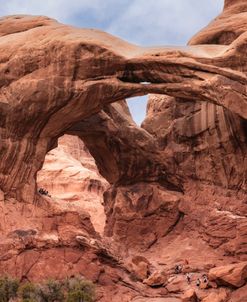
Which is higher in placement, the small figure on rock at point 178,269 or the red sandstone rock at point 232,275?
the red sandstone rock at point 232,275

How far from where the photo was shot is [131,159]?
3281 cm

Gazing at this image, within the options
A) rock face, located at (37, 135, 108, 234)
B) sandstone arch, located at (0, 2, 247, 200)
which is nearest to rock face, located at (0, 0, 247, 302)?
sandstone arch, located at (0, 2, 247, 200)

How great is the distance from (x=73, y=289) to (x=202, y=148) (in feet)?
41.7

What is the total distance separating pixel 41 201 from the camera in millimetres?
26453

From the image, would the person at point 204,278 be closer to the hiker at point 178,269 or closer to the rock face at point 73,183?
the hiker at point 178,269

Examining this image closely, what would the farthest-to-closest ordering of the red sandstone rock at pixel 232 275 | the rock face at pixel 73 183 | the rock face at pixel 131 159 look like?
the rock face at pixel 73 183 < the rock face at pixel 131 159 < the red sandstone rock at pixel 232 275

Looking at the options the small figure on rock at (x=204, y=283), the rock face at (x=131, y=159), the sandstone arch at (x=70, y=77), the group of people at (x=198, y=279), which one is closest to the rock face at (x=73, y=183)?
the rock face at (x=131, y=159)

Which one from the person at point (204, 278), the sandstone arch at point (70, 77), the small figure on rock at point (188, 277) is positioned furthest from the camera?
the small figure on rock at point (188, 277)

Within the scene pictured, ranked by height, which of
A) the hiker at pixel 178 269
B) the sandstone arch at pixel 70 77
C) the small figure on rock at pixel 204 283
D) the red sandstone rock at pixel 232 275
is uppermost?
the sandstone arch at pixel 70 77

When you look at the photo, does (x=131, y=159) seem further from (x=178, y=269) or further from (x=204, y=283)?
(x=204, y=283)

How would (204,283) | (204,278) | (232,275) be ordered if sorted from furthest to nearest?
(204,278) → (204,283) → (232,275)

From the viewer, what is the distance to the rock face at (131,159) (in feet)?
80.9

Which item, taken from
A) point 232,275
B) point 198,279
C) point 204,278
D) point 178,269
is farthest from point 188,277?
point 232,275

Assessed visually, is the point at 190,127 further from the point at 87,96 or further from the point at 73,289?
the point at 73,289
